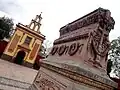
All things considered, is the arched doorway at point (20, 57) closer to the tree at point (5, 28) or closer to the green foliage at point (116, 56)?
the tree at point (5, 28)

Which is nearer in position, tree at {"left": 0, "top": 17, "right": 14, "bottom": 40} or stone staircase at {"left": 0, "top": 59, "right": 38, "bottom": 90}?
stone staircase at {"left": 0, "top": 59, "right": 38, "bottom": 90}

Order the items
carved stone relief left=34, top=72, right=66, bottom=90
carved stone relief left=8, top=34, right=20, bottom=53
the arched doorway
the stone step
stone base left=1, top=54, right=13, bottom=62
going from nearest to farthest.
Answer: carved stone relief left=34, top=72, right=66, bottom=90, the stone step, stone base left=1, top=54, right=13, bottom=62, carved stone relief left=8, top=34, right=20, bottom=53, the arched doorway

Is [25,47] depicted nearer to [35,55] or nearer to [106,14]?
[35,55]

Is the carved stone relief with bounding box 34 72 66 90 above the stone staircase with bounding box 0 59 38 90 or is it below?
above

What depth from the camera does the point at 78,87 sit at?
1159 millimetres

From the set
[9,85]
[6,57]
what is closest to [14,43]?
[6,57]

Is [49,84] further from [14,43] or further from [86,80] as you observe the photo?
[14,43]

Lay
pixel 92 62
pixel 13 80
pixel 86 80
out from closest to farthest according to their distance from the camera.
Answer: pixel 86 80 → pixel 92 62 → pixel 13 80

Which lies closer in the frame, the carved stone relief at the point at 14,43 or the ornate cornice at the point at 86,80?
the ornate cornice at the point at 86,80

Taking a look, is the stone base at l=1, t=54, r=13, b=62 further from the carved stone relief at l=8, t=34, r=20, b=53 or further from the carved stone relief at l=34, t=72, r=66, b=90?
the carved stone relief at l=34, t=72, r=66, b=90

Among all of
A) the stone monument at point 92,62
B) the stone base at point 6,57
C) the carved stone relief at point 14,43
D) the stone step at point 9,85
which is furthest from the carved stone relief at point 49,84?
the carved stone relief at point 14,43

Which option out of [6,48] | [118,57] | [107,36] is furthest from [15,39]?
[107,36]

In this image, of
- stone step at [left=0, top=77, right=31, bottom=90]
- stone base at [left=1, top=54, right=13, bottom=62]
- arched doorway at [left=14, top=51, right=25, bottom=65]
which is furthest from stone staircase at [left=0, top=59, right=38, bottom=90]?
arched doorway at [left=14, top=51, right=25, bottom=65]

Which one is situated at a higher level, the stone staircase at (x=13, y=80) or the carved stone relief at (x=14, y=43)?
the carved stone relief at (x=14, y=43)
